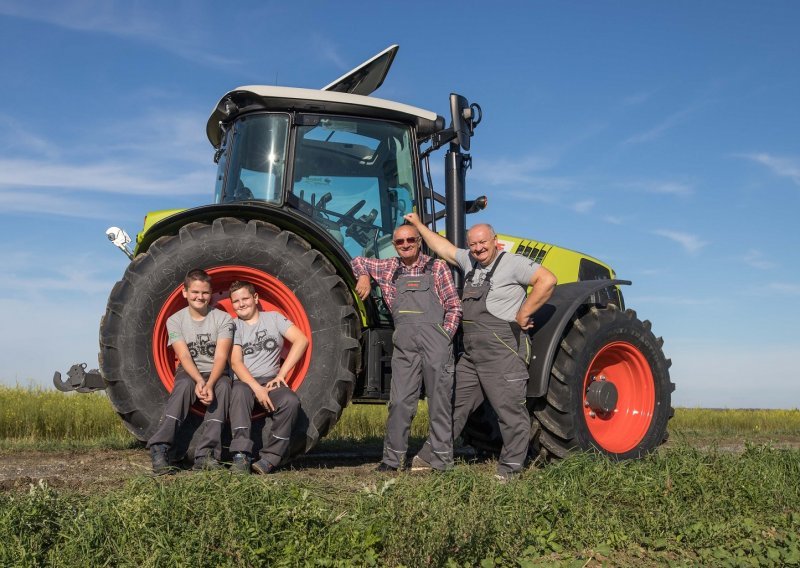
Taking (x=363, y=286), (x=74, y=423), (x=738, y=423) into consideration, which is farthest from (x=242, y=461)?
(x=738, y=423)

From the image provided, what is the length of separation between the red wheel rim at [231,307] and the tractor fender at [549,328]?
163 centimetres

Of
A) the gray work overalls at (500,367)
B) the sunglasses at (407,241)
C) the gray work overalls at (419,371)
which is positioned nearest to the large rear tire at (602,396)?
the gray work overalls at (500,367)

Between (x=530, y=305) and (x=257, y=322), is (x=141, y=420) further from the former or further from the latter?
(x=530, y=305)

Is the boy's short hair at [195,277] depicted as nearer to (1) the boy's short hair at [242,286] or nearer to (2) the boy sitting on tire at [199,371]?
(2) the boy sitting on tire at [199,371]

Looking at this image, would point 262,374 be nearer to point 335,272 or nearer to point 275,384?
point 275,384

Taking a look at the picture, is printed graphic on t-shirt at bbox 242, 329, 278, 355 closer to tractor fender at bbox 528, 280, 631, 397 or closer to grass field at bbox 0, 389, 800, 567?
grass field at bbox 0, 389, 800, 567

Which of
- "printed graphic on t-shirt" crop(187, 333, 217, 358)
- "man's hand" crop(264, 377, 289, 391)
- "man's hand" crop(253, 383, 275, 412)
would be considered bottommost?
"man's hand" crop(253, 383, 275, 412)

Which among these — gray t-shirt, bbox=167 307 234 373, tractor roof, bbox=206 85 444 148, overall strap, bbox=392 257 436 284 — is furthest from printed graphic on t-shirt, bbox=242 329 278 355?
tractor roof, bbox=206 85 444 148

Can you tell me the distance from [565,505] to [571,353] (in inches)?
75.4

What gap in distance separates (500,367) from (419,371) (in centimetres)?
57

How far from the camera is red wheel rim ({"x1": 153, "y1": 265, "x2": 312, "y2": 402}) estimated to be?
538 centimetres

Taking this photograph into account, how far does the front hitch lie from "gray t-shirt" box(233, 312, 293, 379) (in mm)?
1609

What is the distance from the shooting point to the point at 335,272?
5594mm

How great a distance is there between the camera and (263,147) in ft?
20.2
